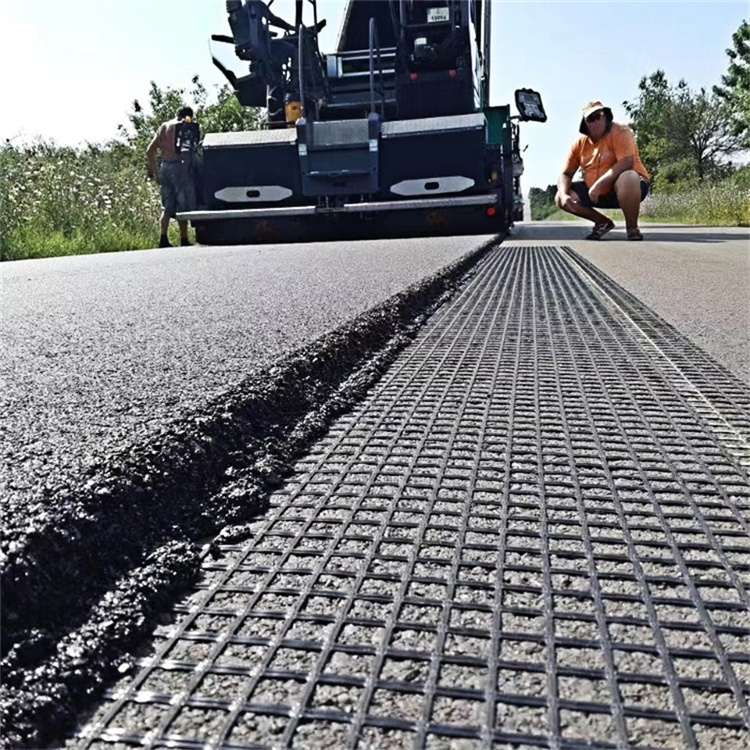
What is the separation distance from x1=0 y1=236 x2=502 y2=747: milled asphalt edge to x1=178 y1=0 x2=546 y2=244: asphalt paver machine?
25.1 feet

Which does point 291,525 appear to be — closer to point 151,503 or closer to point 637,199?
point 151,503

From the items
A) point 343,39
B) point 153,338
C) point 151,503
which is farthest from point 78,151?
point 151,503

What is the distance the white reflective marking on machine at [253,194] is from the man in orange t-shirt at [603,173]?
3.35 metres

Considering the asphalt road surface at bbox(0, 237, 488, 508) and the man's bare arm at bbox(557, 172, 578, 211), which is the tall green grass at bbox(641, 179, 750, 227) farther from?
the asphalt road surface at bbox(0, 237, 488, 508)

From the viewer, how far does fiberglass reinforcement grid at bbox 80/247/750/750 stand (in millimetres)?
765

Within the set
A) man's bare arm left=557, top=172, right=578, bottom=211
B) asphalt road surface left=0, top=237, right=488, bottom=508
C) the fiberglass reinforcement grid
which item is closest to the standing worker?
man's bare arm left=557, top=172, right=578, bottom=211

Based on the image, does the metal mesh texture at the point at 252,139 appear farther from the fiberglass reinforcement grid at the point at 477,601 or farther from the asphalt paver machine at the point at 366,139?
the fiberglass reinforcement grid at the point at 477,601

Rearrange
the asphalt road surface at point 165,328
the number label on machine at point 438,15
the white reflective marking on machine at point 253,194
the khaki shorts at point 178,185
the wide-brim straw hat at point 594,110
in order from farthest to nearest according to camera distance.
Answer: the number label on machine at point 438,15, the khaki shorts at point 178,185, the white reflective marking on machine at point 253,194, the wide-brim straw hat at point 594,110, the asphalt road surface at point 165,328

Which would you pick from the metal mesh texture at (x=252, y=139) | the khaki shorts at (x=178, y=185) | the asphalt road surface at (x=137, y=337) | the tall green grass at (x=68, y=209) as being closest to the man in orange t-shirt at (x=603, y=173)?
the metal mesh texture at (x=252, y=139)

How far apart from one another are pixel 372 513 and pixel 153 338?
148cm

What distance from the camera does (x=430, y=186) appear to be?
9305mm

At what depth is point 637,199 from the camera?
8.22m

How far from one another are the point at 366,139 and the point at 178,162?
2.45 m

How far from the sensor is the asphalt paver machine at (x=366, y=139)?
9.25m
